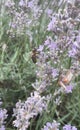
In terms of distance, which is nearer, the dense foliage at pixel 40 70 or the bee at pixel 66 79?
the dense foliage at pixel 40 70

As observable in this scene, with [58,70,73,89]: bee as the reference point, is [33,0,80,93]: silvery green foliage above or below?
above

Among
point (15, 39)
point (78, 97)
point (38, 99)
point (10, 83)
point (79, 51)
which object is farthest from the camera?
point (15, 39)

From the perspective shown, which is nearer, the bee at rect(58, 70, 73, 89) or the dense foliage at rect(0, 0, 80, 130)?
the dense foliage at rect(0, 0, 80, 130)

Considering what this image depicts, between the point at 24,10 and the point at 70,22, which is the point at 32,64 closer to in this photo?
the point at 24,10

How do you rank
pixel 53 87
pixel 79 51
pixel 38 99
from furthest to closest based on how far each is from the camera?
pixel 53 87, pixel 79 51, pixel 38 99

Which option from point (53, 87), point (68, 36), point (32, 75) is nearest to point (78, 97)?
point (53, 87)

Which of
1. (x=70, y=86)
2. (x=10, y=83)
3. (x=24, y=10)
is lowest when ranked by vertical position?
(x=70, y=86)

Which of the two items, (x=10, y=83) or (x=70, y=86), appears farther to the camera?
(x=10, y=83)

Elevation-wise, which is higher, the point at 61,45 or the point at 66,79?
the point at 61,45

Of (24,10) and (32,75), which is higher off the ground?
(24,10)

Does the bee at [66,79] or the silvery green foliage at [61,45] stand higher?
the silvery green foliage at [61,45]
